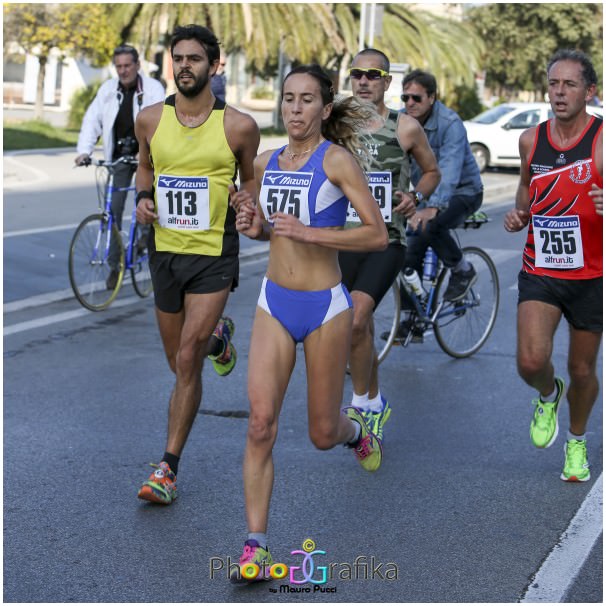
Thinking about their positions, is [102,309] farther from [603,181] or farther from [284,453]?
[603,181]

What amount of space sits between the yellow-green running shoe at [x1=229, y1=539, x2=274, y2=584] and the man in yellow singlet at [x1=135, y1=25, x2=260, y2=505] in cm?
104

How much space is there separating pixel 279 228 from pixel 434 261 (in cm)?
440

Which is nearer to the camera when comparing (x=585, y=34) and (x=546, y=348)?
(x=546, y=348)

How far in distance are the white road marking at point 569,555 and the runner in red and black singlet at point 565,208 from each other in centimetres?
111

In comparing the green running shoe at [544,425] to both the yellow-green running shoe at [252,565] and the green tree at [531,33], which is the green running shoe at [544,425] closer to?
the yellow-green running shoe at [252,565]

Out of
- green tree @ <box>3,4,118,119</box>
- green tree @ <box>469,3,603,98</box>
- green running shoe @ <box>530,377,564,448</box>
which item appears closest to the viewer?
green running shoe @ <box>530,377,564,448</box>

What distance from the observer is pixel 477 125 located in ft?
92.4

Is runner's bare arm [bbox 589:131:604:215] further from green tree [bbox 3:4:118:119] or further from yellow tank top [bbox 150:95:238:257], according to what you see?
green tree [bbox 3:4:118:119]

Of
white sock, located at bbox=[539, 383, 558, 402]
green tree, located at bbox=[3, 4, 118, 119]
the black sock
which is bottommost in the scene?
the black sock

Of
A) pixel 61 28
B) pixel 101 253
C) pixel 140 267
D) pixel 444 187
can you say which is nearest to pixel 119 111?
pixel 101 253

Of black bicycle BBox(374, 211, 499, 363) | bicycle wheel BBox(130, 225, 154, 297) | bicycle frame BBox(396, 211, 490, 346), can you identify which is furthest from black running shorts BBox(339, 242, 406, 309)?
bicycle wheel BBox(130, 225, 154, 297)

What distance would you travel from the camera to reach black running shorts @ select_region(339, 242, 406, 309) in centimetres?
658

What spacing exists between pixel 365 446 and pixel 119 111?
521 centimetres

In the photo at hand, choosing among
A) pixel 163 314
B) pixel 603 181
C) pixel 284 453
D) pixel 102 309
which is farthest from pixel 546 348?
pixel 102 309
